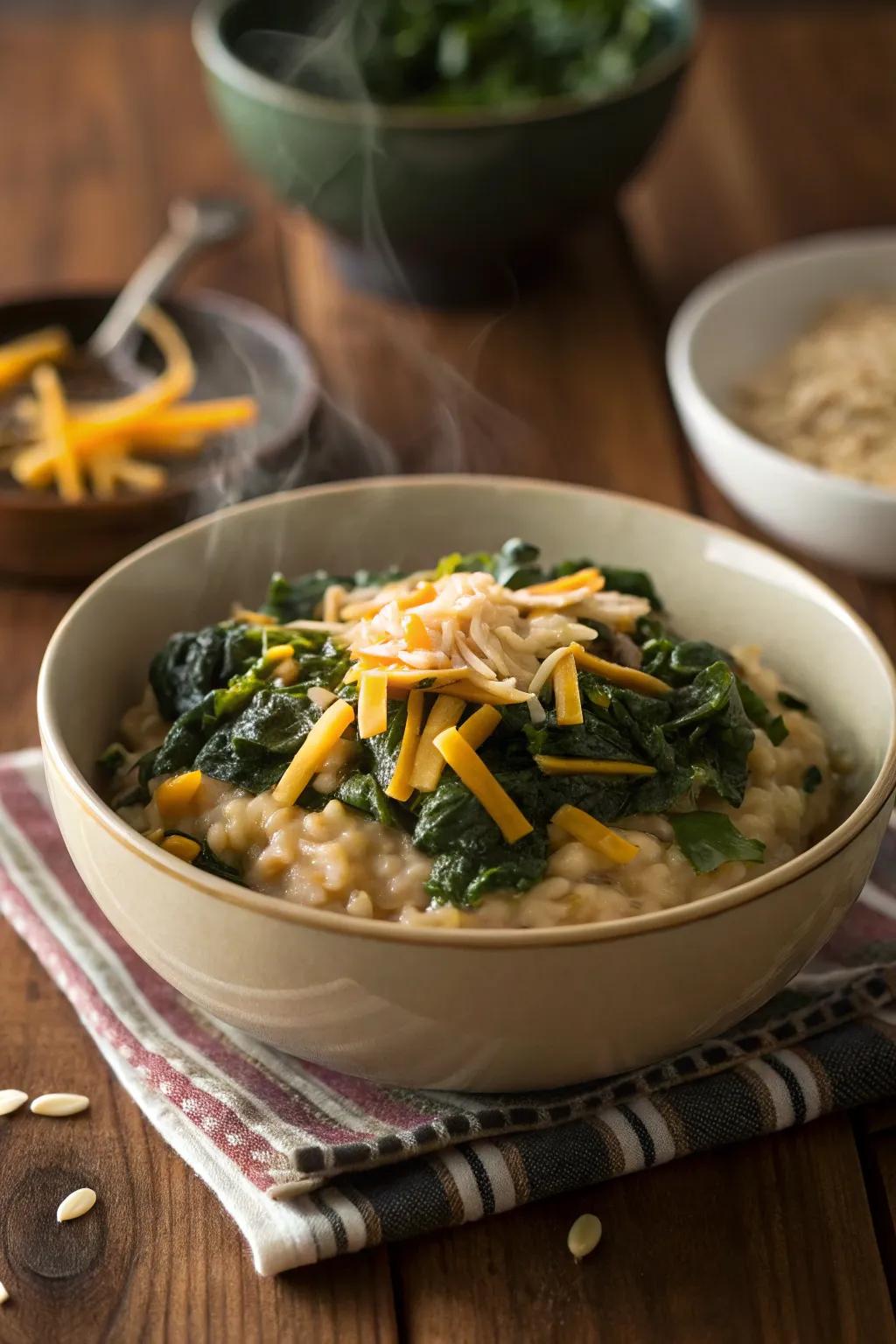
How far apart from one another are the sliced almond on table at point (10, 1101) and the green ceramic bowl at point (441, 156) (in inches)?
98.8

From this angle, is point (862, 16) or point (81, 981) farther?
point (862, 16)

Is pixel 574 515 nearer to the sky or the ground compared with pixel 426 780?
nearer to the ground

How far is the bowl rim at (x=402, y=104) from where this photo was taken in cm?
389

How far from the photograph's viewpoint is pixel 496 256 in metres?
4.40

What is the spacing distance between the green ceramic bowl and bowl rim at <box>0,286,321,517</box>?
358 mm

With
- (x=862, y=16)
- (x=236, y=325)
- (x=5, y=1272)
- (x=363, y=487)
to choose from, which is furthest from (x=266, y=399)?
(x=862, y=16)

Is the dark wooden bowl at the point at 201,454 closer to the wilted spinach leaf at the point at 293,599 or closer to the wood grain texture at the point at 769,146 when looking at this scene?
the wilted spinach leaf at the point at 293,599

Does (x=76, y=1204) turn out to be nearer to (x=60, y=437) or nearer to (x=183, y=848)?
(x=183, y=848)

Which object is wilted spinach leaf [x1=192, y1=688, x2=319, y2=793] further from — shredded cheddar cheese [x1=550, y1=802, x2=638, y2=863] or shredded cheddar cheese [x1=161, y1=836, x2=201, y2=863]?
shredded cheddar cheese [x1=550, y1=802, x2=638, y2=863]

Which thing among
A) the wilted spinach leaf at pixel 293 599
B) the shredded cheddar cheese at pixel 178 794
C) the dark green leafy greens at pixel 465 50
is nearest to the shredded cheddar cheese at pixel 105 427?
the wilted spinach leaf at pixel 293 599

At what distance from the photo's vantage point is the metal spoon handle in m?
4.16

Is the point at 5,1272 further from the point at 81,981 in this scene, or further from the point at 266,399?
the point at 266,399

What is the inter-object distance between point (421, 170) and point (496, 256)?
49 cm

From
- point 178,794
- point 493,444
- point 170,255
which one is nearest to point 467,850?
point 178,794
